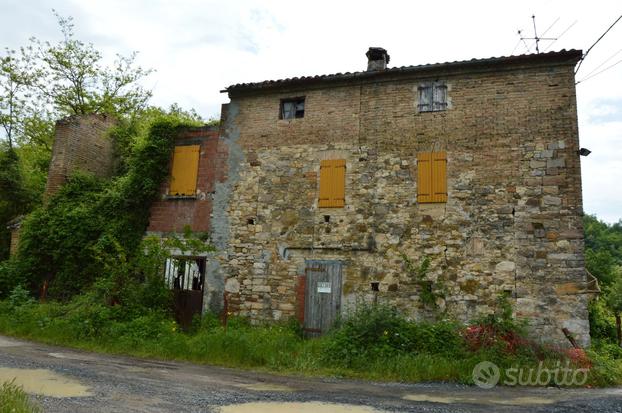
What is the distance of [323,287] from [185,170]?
5329 mm

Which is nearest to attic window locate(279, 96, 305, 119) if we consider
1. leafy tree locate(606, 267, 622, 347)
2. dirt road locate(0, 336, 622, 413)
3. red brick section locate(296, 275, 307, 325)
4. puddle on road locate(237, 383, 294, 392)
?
red brick section locate(296, 275, 307, 325)

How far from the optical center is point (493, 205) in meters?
10.8

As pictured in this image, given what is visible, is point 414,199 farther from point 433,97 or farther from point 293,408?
point 293,408

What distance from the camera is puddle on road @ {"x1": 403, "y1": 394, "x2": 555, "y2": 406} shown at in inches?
269

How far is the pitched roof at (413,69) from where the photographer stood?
1082 cm

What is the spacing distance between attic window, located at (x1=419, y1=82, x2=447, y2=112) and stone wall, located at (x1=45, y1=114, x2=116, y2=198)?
11.0 meters

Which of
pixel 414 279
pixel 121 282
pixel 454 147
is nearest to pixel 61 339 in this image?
pixel 121 282

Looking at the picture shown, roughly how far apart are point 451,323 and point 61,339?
29.3 feet

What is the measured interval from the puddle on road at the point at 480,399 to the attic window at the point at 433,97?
6920mm

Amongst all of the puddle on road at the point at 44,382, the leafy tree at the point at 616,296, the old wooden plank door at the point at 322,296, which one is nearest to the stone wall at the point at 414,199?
the old wooden plank door at the point at 322,296

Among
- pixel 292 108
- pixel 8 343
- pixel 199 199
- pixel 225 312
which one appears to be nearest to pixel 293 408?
pixel 225 312

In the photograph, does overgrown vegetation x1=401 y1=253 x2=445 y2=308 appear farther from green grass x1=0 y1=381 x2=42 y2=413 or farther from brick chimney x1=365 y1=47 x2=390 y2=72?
green grass x1=0 y1=381 x2=42 y2=413

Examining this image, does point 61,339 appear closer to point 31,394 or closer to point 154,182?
point 154,182

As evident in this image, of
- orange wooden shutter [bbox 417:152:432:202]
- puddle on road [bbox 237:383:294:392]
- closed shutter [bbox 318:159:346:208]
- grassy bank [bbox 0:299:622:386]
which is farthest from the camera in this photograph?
closed shutter [bbox 318:159:346:208]
